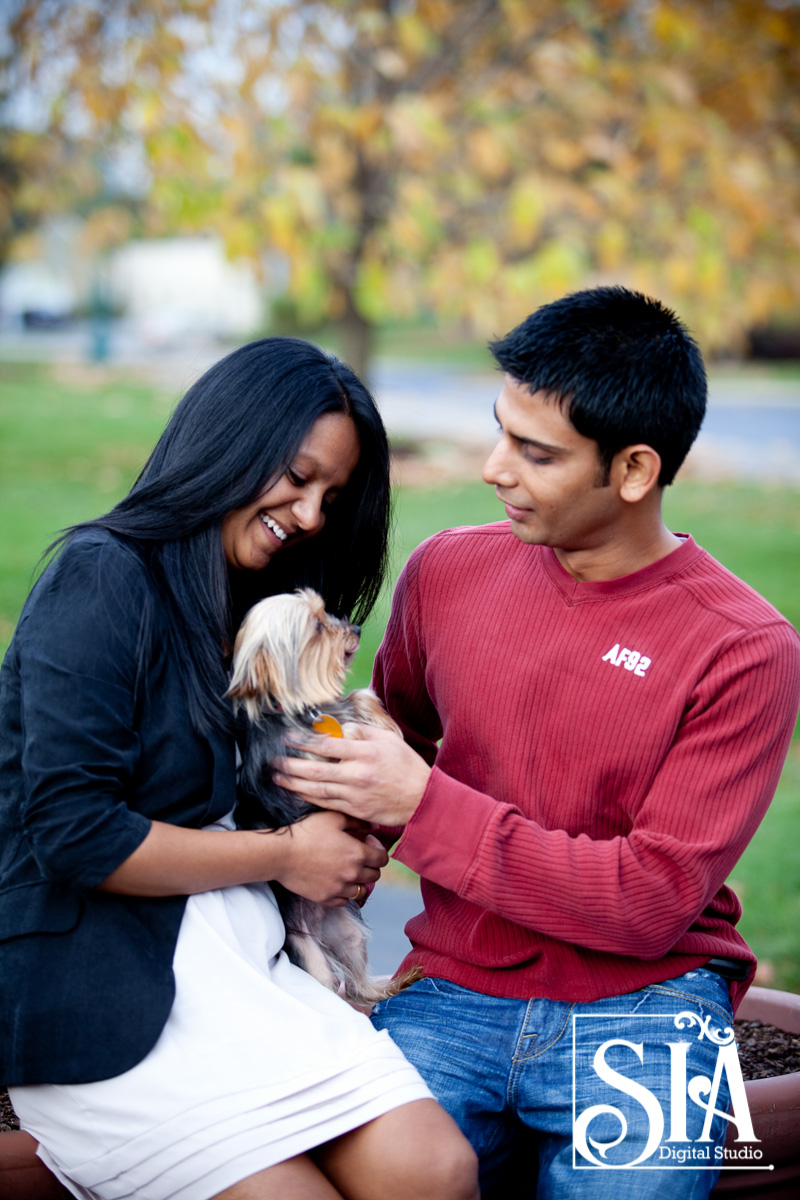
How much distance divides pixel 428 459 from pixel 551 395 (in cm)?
1257

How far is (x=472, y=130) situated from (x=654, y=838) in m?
8.08

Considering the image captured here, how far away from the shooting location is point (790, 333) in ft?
129

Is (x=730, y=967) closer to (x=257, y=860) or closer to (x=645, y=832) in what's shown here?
(x=645, y=832)

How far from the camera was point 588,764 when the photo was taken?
105 inches

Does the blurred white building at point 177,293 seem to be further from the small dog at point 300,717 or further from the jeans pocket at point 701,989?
the jeans pocket at point 701,989

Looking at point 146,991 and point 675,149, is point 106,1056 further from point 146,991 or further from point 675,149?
point 675,149

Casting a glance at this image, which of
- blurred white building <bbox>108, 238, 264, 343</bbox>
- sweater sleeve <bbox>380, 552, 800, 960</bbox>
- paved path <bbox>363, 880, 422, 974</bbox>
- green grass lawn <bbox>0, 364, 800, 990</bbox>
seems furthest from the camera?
blurred white building <bbox>108, 238, 264, 343</bbox>

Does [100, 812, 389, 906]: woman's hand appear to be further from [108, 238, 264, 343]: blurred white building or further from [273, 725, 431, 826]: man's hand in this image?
[108, 238, 264, 343]: blurred white building

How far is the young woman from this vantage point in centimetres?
219

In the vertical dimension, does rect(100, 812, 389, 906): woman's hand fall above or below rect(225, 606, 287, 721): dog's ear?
below

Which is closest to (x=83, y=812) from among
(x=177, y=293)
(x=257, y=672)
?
(x=257, y=672)

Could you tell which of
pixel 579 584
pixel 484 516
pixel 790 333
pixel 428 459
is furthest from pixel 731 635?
pixel 790 333

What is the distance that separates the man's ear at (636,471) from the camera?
264 centimetres

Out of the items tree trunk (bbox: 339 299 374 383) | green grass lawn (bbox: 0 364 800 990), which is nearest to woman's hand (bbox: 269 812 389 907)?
green grass lawn (bbox: 0 364 800 990)
